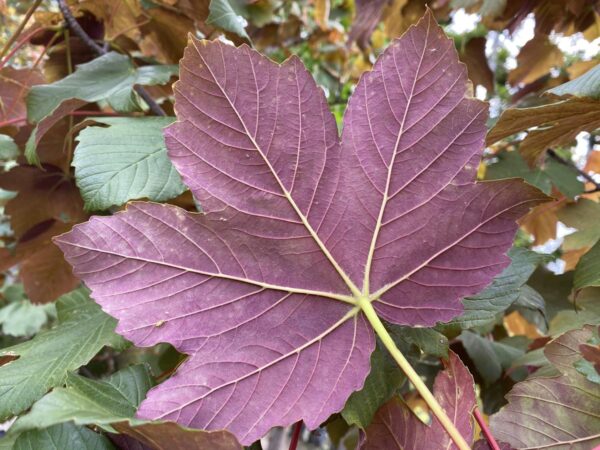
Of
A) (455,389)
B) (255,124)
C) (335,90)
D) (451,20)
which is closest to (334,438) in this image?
(455,389)

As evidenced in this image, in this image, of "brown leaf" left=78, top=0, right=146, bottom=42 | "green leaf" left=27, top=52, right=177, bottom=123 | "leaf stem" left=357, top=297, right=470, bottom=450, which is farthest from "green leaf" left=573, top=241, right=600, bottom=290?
"brown leaf" left=78, top=0, right=146, bottom=42

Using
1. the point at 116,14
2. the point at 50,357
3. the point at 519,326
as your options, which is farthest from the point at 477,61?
the point at 50,357

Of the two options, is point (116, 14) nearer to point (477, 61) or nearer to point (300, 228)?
point (300, 228)

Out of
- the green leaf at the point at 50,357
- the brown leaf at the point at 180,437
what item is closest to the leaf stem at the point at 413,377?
the brown leaf at the point at 180,437

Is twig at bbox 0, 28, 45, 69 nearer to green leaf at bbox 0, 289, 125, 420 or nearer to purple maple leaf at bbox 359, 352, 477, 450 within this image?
green leaf at bbox 0, 289, 125, 420

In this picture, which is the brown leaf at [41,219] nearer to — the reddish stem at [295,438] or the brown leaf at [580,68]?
the reddish stem at [295,438]

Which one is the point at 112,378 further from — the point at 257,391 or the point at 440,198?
the point at 440,198
